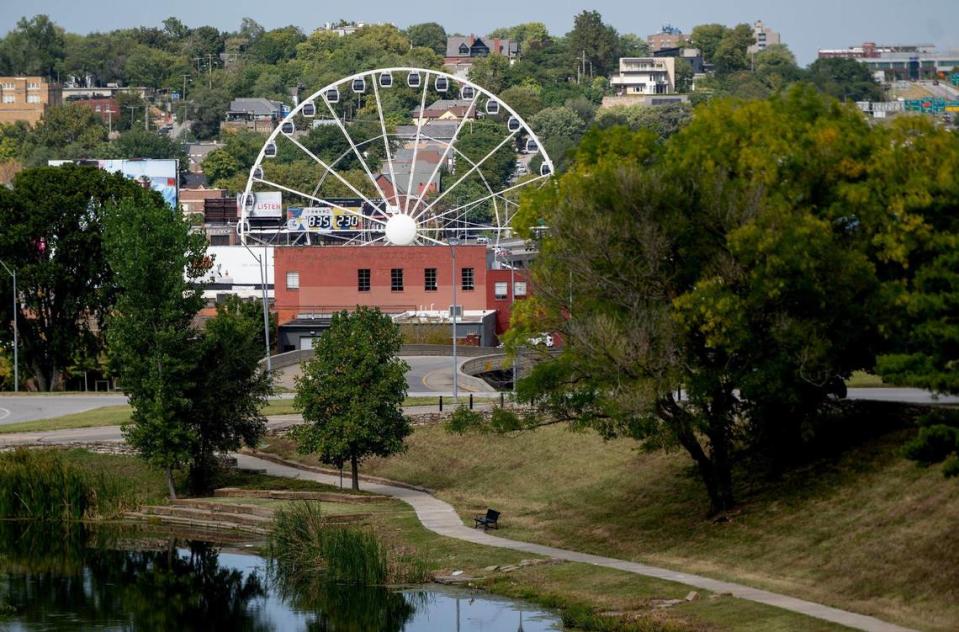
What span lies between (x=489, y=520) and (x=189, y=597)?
9.31 metres

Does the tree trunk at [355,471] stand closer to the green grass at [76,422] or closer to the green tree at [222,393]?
the green tree at [222,393]

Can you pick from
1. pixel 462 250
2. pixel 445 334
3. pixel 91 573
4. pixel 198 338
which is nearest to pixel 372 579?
pixel 91 573

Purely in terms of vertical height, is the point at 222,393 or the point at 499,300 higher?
the point at 499,300

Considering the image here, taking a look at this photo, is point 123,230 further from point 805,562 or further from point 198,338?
point 805,562

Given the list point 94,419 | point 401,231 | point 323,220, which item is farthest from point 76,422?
point 323,220

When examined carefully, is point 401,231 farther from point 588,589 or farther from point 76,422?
point 588,589

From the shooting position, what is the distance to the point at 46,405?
9212 centimetres

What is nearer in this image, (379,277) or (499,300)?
(379,277)

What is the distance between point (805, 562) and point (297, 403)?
951 inches

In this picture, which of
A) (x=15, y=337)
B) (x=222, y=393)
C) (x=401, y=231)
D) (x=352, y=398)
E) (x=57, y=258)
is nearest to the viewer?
(x=352, y=398)

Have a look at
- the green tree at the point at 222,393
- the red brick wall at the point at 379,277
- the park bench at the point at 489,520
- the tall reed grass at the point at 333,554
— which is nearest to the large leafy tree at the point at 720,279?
the park bench at the point at 489,520

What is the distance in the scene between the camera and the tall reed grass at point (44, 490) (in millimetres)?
68000

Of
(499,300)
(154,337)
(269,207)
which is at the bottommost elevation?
(499,300)

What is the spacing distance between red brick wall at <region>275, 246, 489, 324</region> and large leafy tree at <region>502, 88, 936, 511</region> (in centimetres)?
7195
